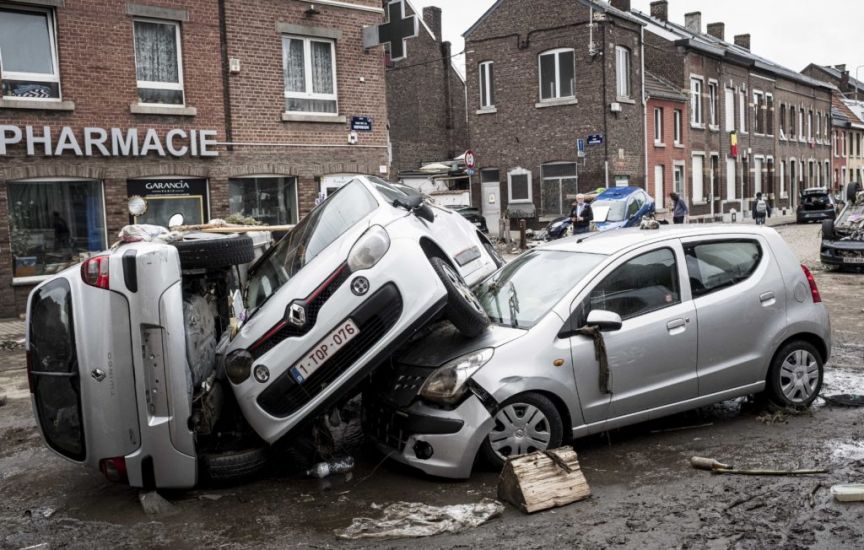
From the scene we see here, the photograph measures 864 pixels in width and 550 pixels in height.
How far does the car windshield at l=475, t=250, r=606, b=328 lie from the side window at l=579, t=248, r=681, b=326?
0.18 metres

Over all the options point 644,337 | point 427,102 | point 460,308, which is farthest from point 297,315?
point 427,102

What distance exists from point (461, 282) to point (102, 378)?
245 cm

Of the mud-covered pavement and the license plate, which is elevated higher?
the license plate

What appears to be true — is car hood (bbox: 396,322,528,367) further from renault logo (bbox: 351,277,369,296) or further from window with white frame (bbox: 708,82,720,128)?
window with white frame (bbox: 708,82,720,128)

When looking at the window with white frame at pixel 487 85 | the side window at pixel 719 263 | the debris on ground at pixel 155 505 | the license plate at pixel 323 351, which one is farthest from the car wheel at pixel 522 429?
the window with white frame at pixel 487 85

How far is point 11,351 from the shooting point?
11398 mm

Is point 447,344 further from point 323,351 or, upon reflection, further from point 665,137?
point 665,137

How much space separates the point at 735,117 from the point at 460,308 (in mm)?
41042

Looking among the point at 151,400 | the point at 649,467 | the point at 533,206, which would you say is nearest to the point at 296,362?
the point at 151,400

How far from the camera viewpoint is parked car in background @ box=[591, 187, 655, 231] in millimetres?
21797

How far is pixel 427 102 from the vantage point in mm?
38688

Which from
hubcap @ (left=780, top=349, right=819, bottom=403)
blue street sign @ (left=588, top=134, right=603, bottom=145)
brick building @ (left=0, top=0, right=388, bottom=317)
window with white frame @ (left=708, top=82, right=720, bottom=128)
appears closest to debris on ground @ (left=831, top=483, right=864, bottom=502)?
hubcap @ (left=780, top=349, right=819, bottom=403)

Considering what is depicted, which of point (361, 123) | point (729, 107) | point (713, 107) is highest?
point (729, 107)

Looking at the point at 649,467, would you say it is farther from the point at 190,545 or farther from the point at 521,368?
the point at 190,545
